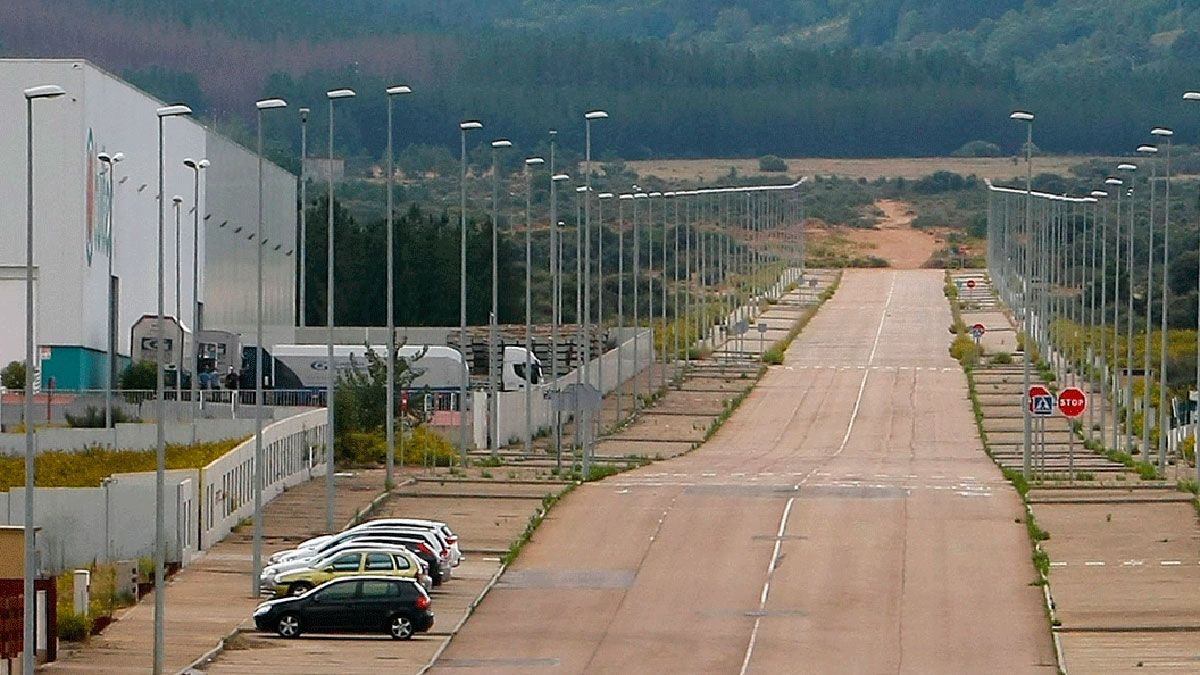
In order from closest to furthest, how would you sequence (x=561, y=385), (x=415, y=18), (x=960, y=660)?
1. (x=960, y=660)
2. (x=561, y=385)
3. (x=415, y=18)

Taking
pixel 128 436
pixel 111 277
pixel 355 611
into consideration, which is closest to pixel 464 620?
pixel 355 611

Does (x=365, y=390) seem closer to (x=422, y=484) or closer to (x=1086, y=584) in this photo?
(x=422, y=484)

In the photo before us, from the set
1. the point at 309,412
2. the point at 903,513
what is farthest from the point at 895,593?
the point at 309,412

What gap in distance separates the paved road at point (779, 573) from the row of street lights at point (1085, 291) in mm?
5141

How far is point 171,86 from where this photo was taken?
9425cm

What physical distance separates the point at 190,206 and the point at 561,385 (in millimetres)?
19232

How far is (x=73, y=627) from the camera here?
122ft

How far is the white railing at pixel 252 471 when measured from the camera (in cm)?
4828

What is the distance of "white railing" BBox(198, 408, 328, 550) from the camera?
4828 centimetres

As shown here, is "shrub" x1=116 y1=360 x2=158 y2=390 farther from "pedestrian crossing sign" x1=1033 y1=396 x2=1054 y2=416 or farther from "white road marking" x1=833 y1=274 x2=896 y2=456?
"pedestrian crossing sign" x1=1033 y1=396 x2=1054 y2=416

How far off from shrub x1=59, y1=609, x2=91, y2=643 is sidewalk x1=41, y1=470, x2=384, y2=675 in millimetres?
205

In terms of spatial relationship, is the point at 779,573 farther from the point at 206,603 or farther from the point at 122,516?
the point at 122,516

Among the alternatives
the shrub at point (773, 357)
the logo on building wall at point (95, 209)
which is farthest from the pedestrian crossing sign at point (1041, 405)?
the shrub at point (773, 357)

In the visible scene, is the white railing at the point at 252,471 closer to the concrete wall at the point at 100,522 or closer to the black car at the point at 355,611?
the concrete wall at the point at 100,522
